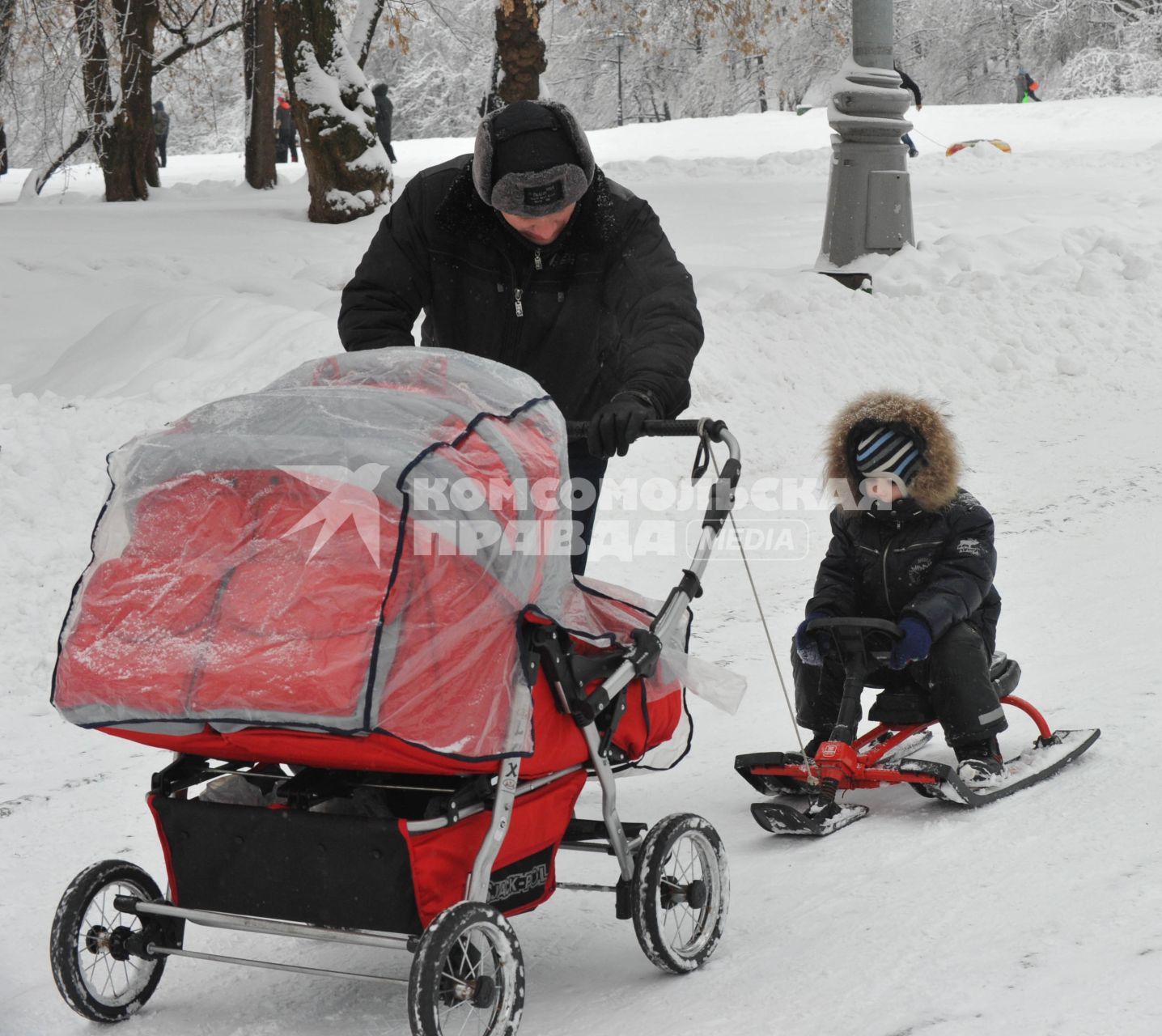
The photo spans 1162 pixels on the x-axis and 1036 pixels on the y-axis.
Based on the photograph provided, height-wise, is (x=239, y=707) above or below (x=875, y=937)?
above

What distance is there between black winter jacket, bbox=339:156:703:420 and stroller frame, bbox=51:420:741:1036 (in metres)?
0.49

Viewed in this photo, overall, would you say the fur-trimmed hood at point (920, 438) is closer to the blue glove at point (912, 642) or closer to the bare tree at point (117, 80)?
the blue glove at point (912, 642)

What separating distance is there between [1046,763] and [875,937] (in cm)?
123

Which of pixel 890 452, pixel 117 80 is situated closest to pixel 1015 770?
pixel 890 452

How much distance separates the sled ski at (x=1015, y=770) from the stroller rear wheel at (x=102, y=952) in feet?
6.77

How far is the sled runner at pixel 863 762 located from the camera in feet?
13.4

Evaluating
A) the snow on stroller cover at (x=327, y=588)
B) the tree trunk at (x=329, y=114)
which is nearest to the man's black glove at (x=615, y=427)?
the snow on stroller cover at (x=327, y=588)

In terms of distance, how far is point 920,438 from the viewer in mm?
4367

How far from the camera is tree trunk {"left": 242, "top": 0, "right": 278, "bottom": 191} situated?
18.9m

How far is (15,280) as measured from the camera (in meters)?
11.5

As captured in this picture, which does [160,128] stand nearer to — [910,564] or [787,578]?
[787,578]

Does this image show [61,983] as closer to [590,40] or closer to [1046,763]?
[1046,763]

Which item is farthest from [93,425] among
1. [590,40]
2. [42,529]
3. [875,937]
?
[590,40]

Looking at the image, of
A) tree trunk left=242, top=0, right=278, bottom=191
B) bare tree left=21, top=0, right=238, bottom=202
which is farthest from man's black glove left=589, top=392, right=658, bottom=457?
tree trunk left=242, top=0, right=278, bottom=191
